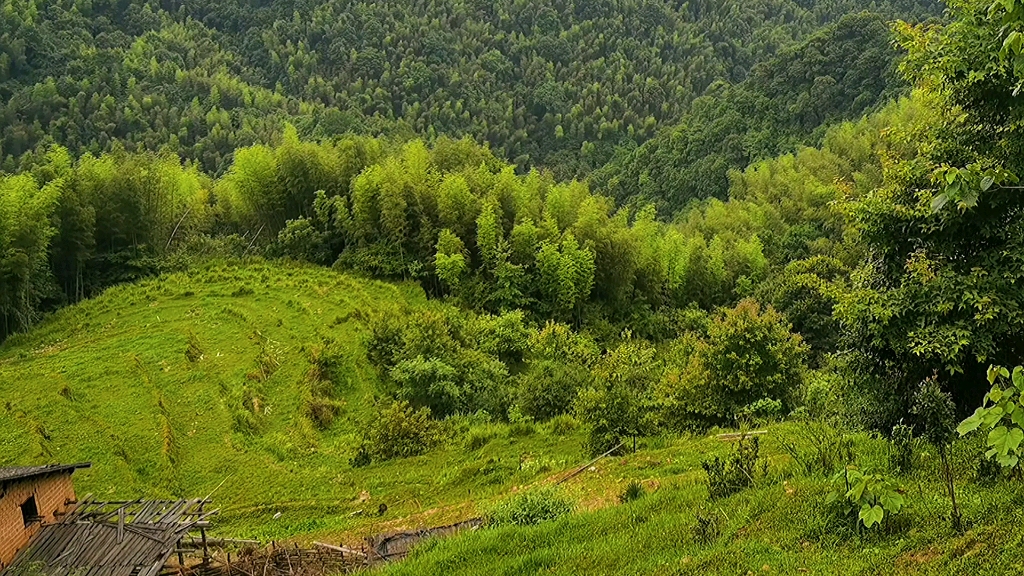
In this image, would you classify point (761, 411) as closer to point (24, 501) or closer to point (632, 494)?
Result: point (632, 494)

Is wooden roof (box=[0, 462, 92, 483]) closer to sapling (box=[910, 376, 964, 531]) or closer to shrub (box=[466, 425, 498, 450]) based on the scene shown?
shrub (box=[466, 425, 498, 450])

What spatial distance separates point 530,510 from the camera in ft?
30.0

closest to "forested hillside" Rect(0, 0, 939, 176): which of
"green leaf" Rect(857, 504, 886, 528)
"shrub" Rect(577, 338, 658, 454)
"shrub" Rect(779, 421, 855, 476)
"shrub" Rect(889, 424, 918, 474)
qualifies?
"shrub" Rect(577, 338, 658, 454)

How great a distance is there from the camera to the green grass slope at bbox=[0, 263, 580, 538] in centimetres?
1489

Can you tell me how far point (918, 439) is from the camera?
24.8 ft

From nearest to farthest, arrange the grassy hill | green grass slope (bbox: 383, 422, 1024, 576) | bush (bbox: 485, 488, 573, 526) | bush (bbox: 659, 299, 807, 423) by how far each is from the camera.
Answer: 1. green grass slope (bbox: 383, 422, 1024, 576)
2. the grassy hill
3. bush (bbox: 485, 488, 573, 526)
4. bush (bbox: 659, 299, 807, 423)

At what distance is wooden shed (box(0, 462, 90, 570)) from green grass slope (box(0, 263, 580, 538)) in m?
3.60

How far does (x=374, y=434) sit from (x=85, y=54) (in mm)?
86908

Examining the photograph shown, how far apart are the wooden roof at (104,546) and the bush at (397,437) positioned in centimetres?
680

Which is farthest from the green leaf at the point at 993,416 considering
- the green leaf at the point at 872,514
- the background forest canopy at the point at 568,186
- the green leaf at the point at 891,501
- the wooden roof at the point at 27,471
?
the wooden roof at the point at 27,471

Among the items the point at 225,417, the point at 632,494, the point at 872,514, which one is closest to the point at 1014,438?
the point at 872,514

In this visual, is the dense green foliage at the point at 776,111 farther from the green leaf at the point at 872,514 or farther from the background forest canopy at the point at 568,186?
the green leaf at the point at 872,514

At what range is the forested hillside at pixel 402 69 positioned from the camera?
76.4 m

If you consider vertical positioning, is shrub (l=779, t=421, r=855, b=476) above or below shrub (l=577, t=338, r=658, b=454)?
above
